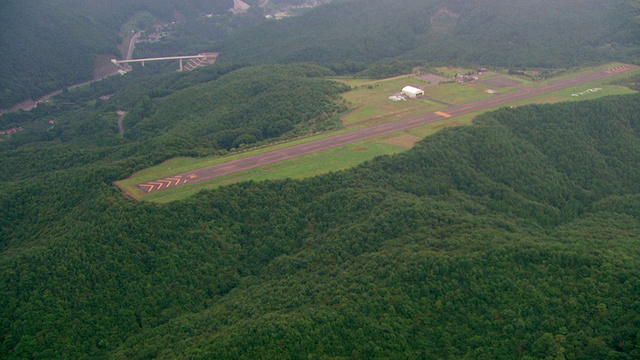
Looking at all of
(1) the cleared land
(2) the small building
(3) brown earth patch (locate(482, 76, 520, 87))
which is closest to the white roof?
(2) the small building

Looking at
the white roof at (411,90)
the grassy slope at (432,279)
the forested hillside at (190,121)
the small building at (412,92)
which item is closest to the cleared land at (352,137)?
the forested hillside at (190,121)

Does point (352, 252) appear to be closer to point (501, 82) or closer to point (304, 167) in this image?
point (304, 167)

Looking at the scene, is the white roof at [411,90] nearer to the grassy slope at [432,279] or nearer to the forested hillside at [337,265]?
the forested hillside at [337,265]

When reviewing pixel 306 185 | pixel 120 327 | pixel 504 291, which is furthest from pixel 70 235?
pixel 504 291

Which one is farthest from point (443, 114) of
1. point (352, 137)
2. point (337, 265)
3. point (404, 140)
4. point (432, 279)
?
point (432, 279)

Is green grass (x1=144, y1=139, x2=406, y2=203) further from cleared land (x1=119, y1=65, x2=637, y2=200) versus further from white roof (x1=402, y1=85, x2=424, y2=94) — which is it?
white roof (x1=402, y1=85, x2=424, y2=94)

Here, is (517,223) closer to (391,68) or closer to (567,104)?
(567,104)

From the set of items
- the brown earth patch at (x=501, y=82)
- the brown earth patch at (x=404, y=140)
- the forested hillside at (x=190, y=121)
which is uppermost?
the forested hillside at (x=190, y=121)
